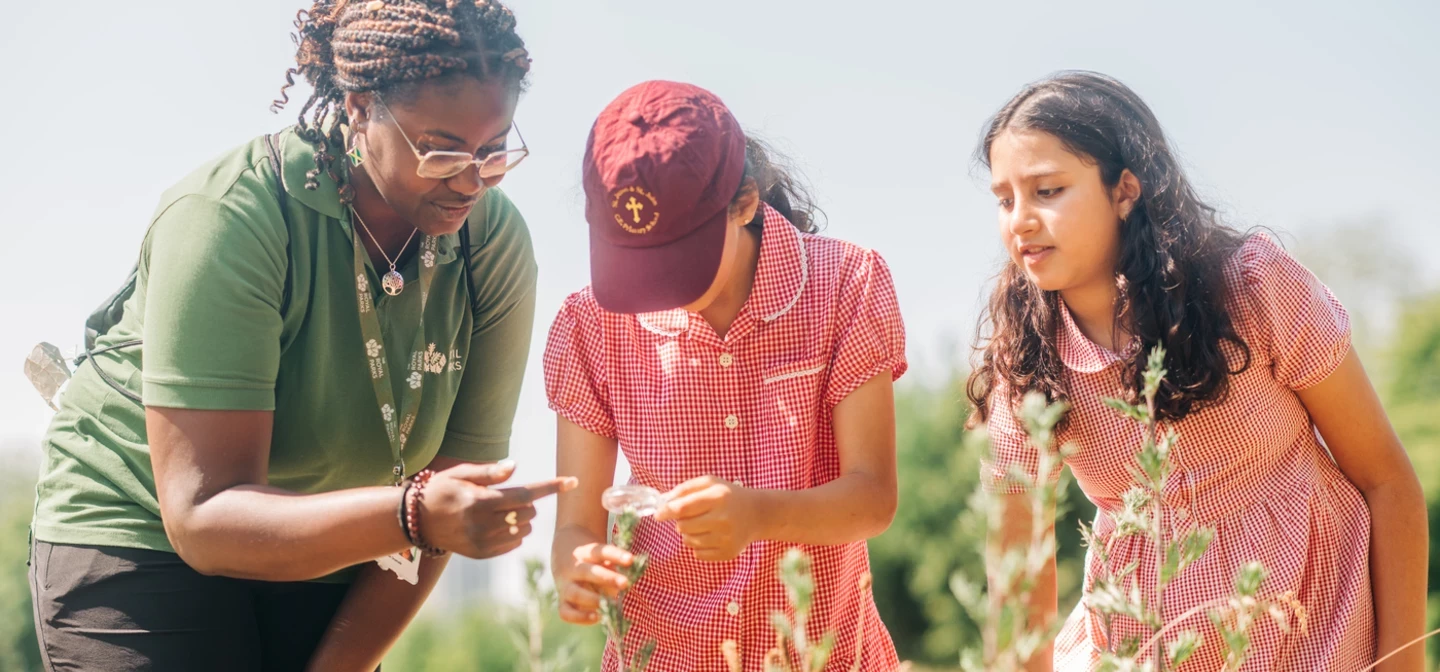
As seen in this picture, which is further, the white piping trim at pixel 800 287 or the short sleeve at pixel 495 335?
the short sleeve at pixel 495 335

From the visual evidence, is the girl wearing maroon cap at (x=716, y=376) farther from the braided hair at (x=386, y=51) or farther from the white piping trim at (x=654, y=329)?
the braided hair at (x=386, y=51)

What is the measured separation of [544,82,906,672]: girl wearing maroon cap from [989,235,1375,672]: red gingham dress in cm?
47

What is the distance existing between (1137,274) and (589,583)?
1512 mm

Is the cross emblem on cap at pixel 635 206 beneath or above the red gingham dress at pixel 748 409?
above

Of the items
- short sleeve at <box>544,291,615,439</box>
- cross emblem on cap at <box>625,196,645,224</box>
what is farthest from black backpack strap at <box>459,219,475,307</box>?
cross emblem on cap at <box>625,196,645,224</box>

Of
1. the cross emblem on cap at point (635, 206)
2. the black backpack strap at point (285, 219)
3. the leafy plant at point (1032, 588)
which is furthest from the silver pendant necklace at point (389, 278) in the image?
the leafy plant at point (1032, 588)

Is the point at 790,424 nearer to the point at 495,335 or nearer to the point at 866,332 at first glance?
the point at 866,332

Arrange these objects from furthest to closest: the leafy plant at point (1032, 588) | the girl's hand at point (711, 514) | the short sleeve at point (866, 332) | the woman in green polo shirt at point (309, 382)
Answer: the short sleeve at point (866, 332) → the woman in green polo shirt at point (309, 382) → the girl's hand at point (711, 514) → the leafy plant at point (1032, 588)

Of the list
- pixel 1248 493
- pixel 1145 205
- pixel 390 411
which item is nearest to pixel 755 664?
pixel 390 411

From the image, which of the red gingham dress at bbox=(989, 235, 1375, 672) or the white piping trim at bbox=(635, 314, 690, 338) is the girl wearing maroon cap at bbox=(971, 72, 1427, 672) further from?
the white piping trim at bbox=(635, 314, 690, 338)

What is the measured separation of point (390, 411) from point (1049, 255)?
A: 1.58 m

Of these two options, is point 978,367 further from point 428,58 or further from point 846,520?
point 428,58

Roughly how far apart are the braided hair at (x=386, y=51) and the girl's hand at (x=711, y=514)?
1104 millimetres

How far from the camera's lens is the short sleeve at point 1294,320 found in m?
2.80
